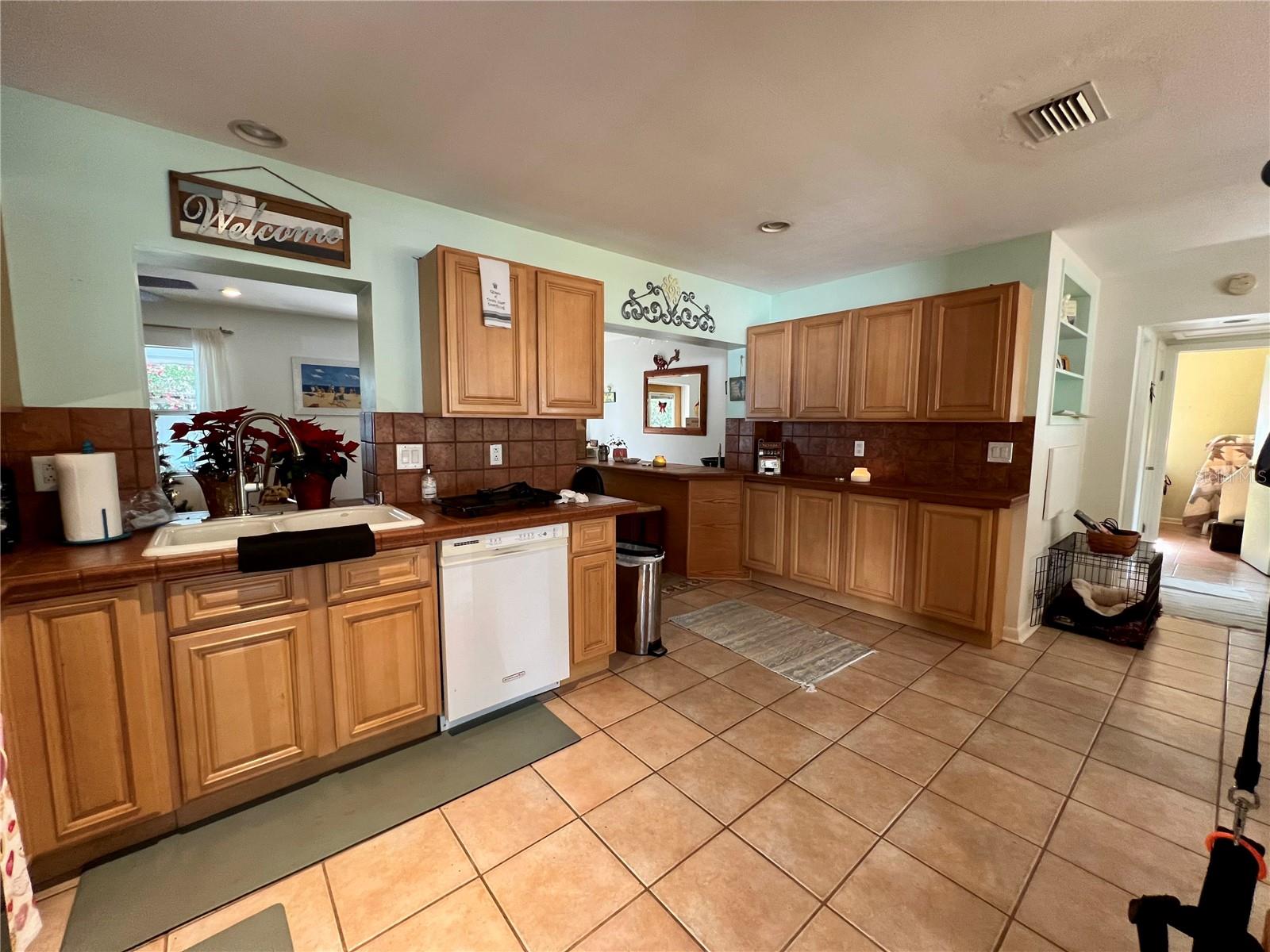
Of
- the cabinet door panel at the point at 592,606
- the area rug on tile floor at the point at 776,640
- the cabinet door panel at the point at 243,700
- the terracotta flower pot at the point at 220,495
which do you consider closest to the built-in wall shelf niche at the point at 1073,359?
the area rug on tile floor at the point at 776,640

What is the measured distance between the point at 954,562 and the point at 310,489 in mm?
3566

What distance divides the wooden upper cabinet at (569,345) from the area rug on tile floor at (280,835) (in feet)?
5.34

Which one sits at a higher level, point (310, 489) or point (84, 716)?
point (310, 489)

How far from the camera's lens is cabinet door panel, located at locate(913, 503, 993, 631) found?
3021 millimetres

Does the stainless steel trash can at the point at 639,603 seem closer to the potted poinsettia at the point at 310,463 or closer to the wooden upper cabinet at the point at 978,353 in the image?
the potted poinsettia at the point at 310,463

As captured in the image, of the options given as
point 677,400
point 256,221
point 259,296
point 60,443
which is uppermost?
point 259,296

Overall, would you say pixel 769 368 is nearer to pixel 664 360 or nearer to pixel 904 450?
pixel 904 450

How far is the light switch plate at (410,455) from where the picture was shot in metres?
2.60

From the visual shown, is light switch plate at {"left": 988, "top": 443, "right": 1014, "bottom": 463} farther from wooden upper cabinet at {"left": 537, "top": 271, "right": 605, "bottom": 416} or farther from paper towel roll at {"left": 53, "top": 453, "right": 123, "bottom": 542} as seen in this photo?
paper towel roll at {"left": 53, "top": 453, "right": 123, "bottom": 542}

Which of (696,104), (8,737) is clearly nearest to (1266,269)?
(696,104)

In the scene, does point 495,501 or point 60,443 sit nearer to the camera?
point 60,443

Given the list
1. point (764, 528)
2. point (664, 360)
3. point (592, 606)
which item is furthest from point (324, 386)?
point (764, 528)

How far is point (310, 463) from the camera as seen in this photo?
7.55 ft

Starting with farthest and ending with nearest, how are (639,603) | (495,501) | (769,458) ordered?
1. (769,458)
2. (639,603)
3. (495,501)
